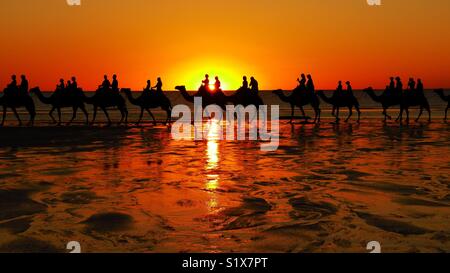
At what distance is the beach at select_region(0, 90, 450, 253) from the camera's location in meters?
6.02

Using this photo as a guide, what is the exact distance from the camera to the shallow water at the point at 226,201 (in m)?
6.02

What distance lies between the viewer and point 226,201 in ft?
26.6

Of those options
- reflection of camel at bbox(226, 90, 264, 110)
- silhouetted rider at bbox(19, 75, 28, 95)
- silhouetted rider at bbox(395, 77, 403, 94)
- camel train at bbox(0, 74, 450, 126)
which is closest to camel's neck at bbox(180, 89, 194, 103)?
camel train at bbox(0, 74, 450, 126)

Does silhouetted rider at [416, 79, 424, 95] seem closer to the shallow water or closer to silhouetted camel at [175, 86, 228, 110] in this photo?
silhouetted camel at [175, 86, 228, 110]

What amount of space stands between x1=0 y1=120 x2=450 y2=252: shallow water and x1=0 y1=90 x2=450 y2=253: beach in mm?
15

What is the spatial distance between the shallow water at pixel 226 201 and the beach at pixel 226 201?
0.05ft

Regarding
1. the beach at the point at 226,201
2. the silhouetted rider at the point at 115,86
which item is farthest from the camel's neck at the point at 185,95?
the beach at the point at 226,201

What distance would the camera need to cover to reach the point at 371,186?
9297 millimetres

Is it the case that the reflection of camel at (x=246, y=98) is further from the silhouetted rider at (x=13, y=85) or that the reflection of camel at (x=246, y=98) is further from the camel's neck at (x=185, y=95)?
the silhouetted rider at (x=13, y=85)

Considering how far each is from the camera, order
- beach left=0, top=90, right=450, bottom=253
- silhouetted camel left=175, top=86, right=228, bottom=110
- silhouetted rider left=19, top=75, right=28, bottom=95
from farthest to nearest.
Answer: silhouetted camel left=175, top=86, right=228, bottom=110 → silhouetted rider left=19, top=75, right=28, bottom=95 → beach left=0, top=90, right=450, bottom=253

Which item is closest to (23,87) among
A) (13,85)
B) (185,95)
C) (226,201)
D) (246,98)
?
(13,85)

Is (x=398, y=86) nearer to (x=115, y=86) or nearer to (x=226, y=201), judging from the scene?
(x=115, y=86)
